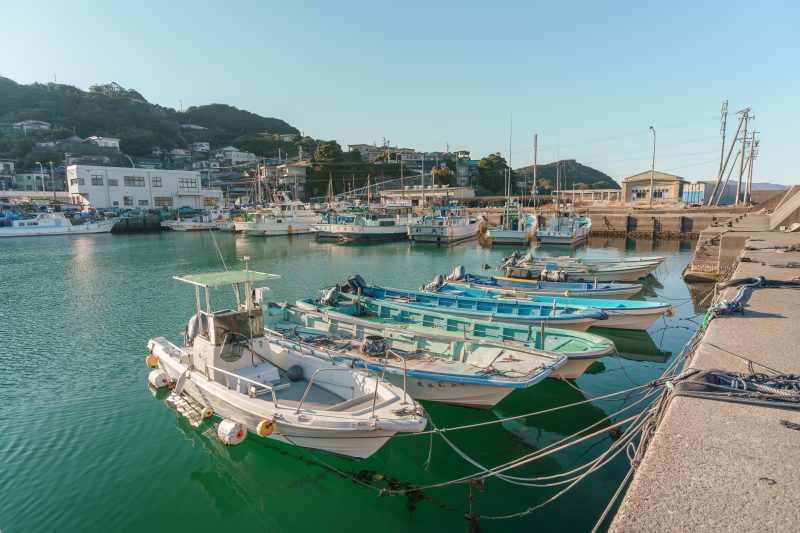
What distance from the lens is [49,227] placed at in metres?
66.1

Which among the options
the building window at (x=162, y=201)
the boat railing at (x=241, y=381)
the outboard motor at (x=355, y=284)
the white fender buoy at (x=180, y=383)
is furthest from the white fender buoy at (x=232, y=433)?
the building window at (x=162, y=201)

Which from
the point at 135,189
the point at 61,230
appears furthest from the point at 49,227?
the point at 135,189

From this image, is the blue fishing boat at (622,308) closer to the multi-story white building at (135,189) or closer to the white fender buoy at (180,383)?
the white fender buoy at (180,383)

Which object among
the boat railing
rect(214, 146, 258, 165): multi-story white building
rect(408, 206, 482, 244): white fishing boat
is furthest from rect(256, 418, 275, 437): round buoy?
rect(214, 146, 258, 165): multi-story white building

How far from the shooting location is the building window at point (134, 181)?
270ft

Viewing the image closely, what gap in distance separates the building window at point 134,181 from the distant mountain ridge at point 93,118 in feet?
129

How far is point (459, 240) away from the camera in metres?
55.6

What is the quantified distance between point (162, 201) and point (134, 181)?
18.4 feet

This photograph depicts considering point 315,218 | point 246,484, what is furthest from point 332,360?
point 315,218

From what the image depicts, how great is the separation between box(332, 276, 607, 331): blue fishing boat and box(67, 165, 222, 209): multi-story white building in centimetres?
8024

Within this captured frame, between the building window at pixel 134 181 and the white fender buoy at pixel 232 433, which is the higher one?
the building window at pixel 134 181

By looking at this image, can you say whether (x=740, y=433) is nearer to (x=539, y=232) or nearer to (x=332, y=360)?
(x=332, y=360)

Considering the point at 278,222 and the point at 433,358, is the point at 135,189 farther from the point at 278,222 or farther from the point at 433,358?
the point at 433,358

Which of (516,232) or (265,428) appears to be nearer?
(265,428)
